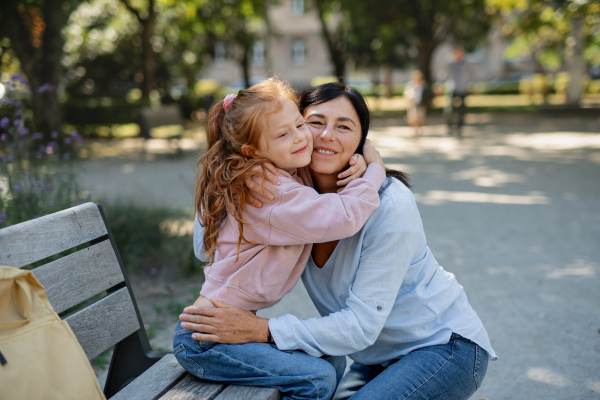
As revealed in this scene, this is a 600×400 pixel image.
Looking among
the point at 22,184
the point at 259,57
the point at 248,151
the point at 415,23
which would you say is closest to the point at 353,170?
the point at 248,151

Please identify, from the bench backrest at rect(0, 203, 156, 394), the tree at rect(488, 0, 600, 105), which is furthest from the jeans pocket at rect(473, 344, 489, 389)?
the tree at rect(488, 0, 600, 105)

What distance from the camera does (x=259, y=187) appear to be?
6.19 ft

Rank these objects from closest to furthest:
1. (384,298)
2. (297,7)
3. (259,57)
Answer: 1. (384,298)
2. (297,7)
3. (259,57)

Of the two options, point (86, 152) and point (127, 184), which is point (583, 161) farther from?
point (86, 152)

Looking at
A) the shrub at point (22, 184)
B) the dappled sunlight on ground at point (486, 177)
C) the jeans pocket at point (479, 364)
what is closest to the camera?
the jeans pocket at point (479, 364)

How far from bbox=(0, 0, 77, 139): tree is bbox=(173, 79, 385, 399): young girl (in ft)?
33.7

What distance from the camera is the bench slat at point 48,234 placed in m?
1.73

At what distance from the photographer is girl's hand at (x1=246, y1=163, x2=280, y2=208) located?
1.87m

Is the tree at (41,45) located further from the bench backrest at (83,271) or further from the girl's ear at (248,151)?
the girl's ear at (248,151)

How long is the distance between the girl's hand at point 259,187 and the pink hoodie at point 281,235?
0.07 ft

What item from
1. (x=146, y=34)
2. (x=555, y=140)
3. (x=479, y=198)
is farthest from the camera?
(x=146, y=34)

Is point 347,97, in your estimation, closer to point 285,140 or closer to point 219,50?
point 285,140

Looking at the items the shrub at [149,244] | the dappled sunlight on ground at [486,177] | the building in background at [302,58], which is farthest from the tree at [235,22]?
the building in background at [302,58]

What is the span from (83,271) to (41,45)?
11254 mm
